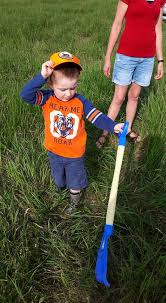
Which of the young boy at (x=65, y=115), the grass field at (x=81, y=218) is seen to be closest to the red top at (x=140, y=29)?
the grass field at (x=81, y=218)

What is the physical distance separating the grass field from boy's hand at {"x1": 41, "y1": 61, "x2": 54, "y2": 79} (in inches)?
29.4

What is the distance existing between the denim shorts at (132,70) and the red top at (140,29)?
0.04 m

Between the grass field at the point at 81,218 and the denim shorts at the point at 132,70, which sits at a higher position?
the denim shorts at the point at 132,70

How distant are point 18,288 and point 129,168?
4.14 feet

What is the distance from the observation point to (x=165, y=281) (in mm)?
→ 1753

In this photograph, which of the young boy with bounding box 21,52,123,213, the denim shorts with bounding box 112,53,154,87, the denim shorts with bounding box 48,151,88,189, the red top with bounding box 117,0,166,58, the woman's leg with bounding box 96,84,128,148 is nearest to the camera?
the young boy with bounding box 21,52,123,213

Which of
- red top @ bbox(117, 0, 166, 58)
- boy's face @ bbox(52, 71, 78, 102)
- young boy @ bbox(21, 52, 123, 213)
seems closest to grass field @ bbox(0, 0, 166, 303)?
young boy @ bbox(21, 52, 123, 213)

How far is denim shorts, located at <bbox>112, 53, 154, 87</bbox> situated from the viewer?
295 centimetres

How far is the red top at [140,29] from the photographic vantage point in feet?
9.10

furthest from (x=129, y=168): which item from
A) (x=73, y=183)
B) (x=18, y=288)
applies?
(x=18, y=288)

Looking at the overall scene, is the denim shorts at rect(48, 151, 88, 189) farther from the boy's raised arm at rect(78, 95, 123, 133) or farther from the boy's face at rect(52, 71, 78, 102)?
the boy's face at rect(52, 71, 78, 102)

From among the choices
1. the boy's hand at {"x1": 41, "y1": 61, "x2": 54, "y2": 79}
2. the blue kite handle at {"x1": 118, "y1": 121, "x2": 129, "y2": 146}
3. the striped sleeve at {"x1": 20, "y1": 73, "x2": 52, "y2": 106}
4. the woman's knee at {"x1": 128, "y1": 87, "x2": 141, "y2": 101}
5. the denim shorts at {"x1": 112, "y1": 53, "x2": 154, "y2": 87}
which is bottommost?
the woman's knee at {"x1": 128, "y1": 87, "x2": 141, "y2": 101}

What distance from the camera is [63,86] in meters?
1.96

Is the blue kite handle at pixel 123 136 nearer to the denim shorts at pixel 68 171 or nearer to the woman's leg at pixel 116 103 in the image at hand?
the denim shorts at pixel 68 171
